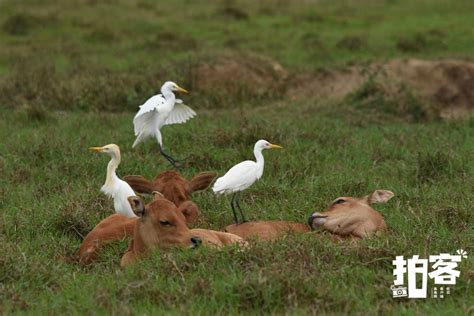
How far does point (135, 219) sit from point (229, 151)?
111 inches

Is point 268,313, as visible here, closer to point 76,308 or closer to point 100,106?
point 76,308

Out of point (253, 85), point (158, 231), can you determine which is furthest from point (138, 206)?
point (253, 85)

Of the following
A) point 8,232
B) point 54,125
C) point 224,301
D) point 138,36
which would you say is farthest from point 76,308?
point 138,36

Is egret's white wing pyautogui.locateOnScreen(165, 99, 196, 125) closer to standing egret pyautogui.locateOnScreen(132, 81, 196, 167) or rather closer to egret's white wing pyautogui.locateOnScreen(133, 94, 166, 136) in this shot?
standing egret pyautogui.locateOnScreen(132, 81, 196, 167)

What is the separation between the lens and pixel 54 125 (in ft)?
35.6

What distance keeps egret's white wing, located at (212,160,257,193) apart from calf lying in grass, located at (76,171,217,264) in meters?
0.23

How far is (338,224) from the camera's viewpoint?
6.77 metres

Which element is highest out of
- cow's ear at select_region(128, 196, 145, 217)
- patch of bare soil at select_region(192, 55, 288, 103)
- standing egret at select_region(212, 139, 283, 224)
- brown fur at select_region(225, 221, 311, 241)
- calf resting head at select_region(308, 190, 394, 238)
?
cow's ear at select_region(128, 196, 145, 217)

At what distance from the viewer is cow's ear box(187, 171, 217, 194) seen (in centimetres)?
720

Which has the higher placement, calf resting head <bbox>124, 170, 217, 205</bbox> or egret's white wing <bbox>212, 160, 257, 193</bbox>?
egret's white wing <bbox>212, 160, 257, 193</bbox>

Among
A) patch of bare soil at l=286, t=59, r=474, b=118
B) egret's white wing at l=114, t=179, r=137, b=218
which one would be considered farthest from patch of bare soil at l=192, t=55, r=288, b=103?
egret's white wing at l=114, t=179, r=137, b=218

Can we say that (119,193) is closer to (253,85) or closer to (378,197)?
(378,197)

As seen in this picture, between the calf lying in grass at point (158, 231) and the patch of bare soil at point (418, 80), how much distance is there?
7137 millimetres

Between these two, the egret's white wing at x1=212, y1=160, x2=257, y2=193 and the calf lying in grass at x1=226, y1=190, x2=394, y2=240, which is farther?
the egret's white wing at x1=212, y1=160, x2=257, y2=193
